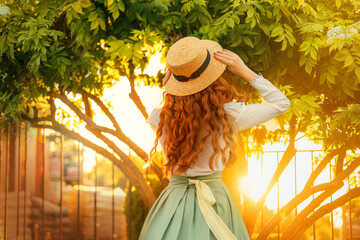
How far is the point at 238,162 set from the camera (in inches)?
181

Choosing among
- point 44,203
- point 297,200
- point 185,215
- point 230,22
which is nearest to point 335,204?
point 297,200

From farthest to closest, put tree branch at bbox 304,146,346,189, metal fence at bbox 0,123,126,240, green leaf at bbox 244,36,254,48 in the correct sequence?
1. metal fence at bbox 0,123,126,240
2. tree branch at bbox 304,146,346,189
3. green leaf at bbox 244,36,254,48

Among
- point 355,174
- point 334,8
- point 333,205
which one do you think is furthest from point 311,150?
point 334,8

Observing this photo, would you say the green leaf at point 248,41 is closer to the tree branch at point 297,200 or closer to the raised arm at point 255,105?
the raised arm at point 255,105

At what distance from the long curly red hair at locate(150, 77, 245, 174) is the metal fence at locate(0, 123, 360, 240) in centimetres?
331

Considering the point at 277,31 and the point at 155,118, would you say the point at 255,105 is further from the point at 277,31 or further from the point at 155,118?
the point at 277,31

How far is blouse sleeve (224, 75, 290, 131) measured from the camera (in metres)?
2.48

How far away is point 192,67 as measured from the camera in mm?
2562

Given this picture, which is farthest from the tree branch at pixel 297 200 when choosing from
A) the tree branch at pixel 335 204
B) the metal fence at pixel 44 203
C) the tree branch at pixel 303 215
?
the metal fence at pixel 44 203

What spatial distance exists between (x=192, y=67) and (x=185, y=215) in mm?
734

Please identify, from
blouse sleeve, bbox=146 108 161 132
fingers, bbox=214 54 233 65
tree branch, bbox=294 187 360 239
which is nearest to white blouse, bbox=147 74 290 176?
fingers, bbox=214 54 233 65

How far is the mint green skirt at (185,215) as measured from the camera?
2.59 m

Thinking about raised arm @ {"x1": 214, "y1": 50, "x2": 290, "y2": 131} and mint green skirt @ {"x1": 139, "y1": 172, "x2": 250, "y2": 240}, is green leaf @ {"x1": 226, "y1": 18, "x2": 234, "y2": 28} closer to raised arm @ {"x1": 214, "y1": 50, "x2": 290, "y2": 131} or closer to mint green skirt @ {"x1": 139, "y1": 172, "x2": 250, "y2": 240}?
raised arm @ {"x1": 214, "y1": 50, "x2": 290, "y2": 131}

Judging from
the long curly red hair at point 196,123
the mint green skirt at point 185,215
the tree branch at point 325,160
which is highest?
the long curly red hair at point 196,123
